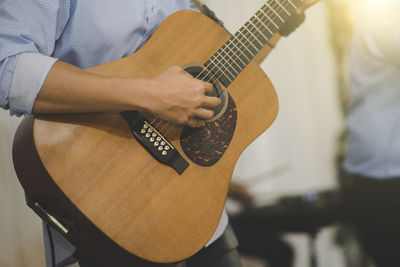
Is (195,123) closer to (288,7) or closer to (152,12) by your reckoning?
(152,12)

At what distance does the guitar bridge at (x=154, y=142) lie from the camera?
734 mm

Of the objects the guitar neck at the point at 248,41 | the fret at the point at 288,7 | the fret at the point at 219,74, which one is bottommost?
the fret at the point at 219,74

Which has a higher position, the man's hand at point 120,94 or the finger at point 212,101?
the finger at point 212,101

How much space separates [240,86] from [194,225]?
377 millimetres

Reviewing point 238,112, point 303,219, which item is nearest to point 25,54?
point 238,112

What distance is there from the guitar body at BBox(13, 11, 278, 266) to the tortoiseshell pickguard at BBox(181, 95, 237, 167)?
14mm

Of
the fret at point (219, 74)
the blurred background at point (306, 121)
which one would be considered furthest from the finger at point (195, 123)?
the blurred background at point (306, 121)

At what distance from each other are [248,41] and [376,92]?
1012 millimetres

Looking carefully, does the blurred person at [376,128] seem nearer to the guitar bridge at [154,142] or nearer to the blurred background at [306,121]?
the blurred background at [306,121]

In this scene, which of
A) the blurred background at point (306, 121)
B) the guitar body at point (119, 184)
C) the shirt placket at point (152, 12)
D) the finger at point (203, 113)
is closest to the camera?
the guitar body at point (119, 184)

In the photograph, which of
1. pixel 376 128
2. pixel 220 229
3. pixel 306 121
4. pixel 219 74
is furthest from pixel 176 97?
pixel 306 121

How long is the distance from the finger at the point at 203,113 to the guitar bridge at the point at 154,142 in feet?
0.30

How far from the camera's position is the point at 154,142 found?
74 centimetres

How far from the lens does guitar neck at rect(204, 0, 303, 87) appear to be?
87cm
